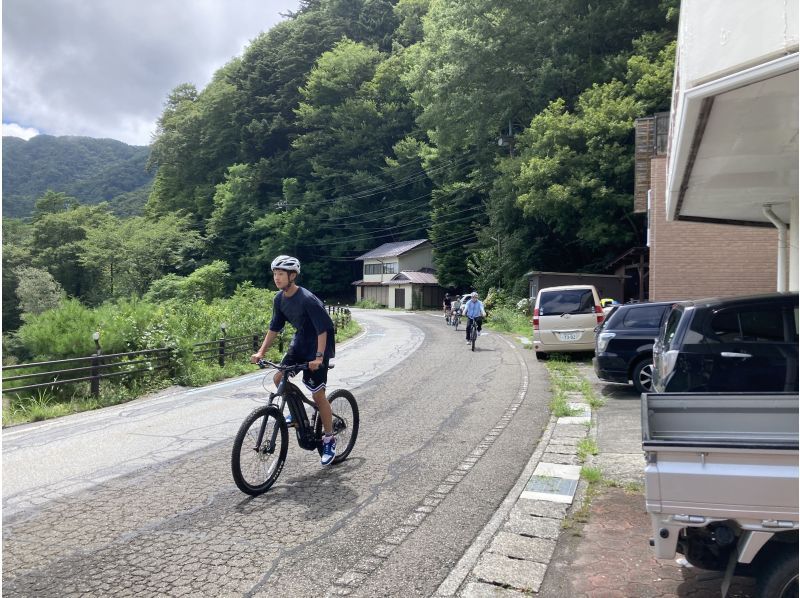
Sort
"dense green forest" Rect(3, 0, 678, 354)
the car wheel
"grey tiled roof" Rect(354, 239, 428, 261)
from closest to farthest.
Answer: the car wheel < "dense green forest" Rect(3, 0, 678, 354) < "grey tiled roof" Rect(354, 239, 428, 261)

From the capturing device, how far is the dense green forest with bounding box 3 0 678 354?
29500 millimetres

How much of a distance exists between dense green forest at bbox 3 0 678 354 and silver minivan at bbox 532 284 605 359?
14673mm

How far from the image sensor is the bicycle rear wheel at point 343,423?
5.94m

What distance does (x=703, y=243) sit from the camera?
Answer: 16.8m

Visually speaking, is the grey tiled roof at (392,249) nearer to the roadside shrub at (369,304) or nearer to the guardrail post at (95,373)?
the roadside shrub at (369,304)

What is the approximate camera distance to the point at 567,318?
47.1 feet

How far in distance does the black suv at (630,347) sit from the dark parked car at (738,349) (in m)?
4.55

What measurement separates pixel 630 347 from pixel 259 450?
6.93 m

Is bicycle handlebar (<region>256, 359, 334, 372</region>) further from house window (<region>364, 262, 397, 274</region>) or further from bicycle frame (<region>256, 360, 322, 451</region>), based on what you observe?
house window (<region>364, 262, 397, 274</region>)

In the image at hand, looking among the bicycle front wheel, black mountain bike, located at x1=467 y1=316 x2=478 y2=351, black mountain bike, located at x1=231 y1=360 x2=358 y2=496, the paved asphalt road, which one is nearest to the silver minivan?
black mountain bike, located at x1=467 y1=316 x2=478 y2=351

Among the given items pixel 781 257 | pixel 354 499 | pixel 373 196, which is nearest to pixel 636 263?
pixel 781 257

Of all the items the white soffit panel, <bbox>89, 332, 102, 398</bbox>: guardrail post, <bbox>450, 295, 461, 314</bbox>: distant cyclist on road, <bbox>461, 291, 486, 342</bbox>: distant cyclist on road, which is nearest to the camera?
the white soffit panel

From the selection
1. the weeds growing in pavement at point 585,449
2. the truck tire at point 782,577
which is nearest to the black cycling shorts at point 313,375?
the weeds growing in pavement at point 585,449

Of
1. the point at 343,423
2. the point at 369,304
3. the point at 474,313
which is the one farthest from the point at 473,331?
the point at 369,304
